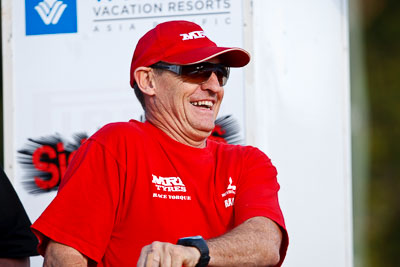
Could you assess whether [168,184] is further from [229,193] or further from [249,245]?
[249,245]

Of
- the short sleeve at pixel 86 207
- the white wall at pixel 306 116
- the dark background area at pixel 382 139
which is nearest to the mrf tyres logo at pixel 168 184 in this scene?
the short sleeve at pixel 86 207

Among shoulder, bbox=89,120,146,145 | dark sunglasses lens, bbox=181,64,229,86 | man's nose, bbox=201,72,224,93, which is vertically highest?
dark sunglasses lens, bbox=181,64,229,86

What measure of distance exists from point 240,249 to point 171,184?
0.38 m

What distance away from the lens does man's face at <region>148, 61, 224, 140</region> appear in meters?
3.41

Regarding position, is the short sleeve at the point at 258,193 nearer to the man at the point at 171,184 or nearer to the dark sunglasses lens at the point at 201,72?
the man at the point at 171,184

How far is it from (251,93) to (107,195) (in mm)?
1383

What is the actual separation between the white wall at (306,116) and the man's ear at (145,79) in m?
0.86

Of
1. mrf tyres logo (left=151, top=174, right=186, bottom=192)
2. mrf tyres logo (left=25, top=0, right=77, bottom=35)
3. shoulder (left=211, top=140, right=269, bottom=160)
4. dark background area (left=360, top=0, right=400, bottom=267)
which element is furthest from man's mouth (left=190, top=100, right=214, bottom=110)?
dark background area (left=360, top=0, right=400, bottom=267)

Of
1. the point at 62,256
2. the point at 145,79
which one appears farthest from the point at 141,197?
the point at 145,79

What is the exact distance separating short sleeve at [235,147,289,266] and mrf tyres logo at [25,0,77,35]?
1543mm

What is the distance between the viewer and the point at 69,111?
4.49m

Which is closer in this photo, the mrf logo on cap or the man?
the man

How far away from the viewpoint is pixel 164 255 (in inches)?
101

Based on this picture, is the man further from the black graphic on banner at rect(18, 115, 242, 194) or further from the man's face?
the black graphic on banner at rect(18, 115, 242, 194)
